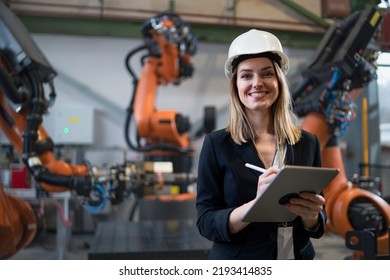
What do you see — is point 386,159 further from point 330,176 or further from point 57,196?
point 57,196

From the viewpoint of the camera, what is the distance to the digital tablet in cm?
65

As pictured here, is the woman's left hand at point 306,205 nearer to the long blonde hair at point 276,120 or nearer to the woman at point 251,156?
the woman at point 251,156

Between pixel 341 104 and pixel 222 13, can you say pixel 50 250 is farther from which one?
pixel 341 104

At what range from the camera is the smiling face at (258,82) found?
806 millimetres

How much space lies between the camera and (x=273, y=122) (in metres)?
0.87

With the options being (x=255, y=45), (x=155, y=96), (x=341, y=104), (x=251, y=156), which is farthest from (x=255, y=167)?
(x=155, y=96)

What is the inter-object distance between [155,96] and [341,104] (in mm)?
1457

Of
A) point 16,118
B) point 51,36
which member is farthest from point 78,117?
point 16,118

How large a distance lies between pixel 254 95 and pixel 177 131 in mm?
1876

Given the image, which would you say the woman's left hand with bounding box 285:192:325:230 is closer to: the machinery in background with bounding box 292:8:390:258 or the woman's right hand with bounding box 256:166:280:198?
the woman's right hand with bounding box 256:166:280:198

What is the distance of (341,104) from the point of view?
1.57m

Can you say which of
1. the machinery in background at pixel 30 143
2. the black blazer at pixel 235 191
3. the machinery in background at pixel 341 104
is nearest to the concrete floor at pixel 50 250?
the machinery in background at pixel 341 104

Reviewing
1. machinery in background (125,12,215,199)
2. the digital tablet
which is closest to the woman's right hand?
the digital tablet

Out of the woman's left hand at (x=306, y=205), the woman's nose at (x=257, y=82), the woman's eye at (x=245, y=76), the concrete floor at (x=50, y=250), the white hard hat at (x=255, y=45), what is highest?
the white hard hat at (x=255, y=45)
